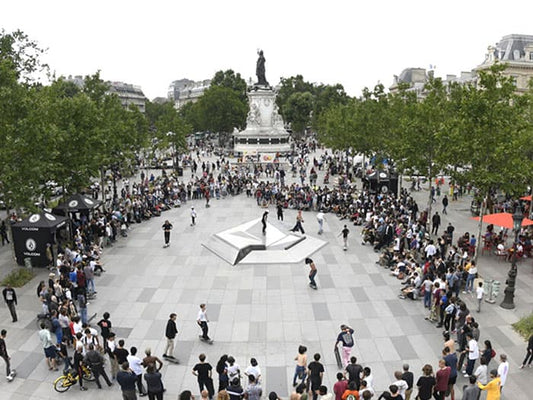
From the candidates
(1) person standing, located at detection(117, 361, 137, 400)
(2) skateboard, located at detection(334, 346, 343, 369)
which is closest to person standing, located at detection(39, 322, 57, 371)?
(1) person standing, located at detection(117, 361, 137, 400)

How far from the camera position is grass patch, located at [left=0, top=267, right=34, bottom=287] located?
1712cm

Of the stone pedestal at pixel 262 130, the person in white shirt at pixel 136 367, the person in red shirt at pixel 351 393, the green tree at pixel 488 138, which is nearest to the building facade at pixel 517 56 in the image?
the stone pedestal at pixel 262 130

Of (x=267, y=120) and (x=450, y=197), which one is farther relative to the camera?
(x=267, y=120)

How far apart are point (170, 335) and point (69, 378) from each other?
2668 mm

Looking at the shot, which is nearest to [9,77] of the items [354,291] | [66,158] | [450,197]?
[66,158]

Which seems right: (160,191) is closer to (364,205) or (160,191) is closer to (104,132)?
(104,132)

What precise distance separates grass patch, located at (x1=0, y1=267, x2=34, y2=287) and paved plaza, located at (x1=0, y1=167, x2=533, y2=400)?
43 centimetres

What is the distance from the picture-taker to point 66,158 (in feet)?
72.1

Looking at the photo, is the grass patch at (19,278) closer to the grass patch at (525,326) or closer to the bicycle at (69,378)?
the bicycle at (69,378)

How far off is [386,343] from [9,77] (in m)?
20.7

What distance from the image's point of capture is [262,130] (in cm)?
5947

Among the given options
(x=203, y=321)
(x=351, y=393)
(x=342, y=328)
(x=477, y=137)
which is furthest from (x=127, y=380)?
(x=477, y=137)

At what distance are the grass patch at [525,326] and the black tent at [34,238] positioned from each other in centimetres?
1891

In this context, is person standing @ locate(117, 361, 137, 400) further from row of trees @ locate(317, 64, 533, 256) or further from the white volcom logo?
row of trees @ locate(317, 64, 533, 256)
